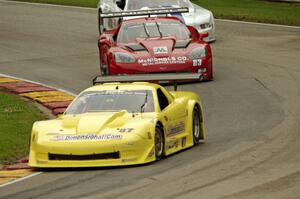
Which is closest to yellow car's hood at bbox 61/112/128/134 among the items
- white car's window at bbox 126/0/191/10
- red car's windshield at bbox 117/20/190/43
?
red car's windshield at bbox 117/20/190/43

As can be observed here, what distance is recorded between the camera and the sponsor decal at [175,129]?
651 inches

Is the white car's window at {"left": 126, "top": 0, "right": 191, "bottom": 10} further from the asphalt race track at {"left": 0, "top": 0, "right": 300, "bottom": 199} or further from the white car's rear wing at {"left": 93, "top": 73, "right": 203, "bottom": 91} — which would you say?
the white car's rear wing at {"left": 93, "top": 73, "right": 203, "bottom": 91}

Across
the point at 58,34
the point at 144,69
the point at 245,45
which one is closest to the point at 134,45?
the point at 144,69

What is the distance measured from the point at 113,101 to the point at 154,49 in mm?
Answer: 7471

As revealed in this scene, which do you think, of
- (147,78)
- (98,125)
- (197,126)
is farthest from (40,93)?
(98,125)

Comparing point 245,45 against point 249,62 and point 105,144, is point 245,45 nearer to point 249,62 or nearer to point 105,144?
point 249,62

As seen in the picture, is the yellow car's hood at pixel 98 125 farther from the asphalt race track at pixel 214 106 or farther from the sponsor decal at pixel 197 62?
the sponsor decal at pixel 197 62

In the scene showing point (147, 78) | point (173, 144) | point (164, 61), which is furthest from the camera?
point (164, 61)

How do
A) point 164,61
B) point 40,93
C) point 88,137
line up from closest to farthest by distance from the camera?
point 88,137
point 40,93
point 164,61

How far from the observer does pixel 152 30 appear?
25.3 metres

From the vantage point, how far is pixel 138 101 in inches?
665

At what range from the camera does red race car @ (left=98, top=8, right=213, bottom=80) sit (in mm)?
23875

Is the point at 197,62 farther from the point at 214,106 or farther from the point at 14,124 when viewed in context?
the point at 14,124

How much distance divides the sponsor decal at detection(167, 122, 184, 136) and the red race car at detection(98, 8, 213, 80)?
6.82m
